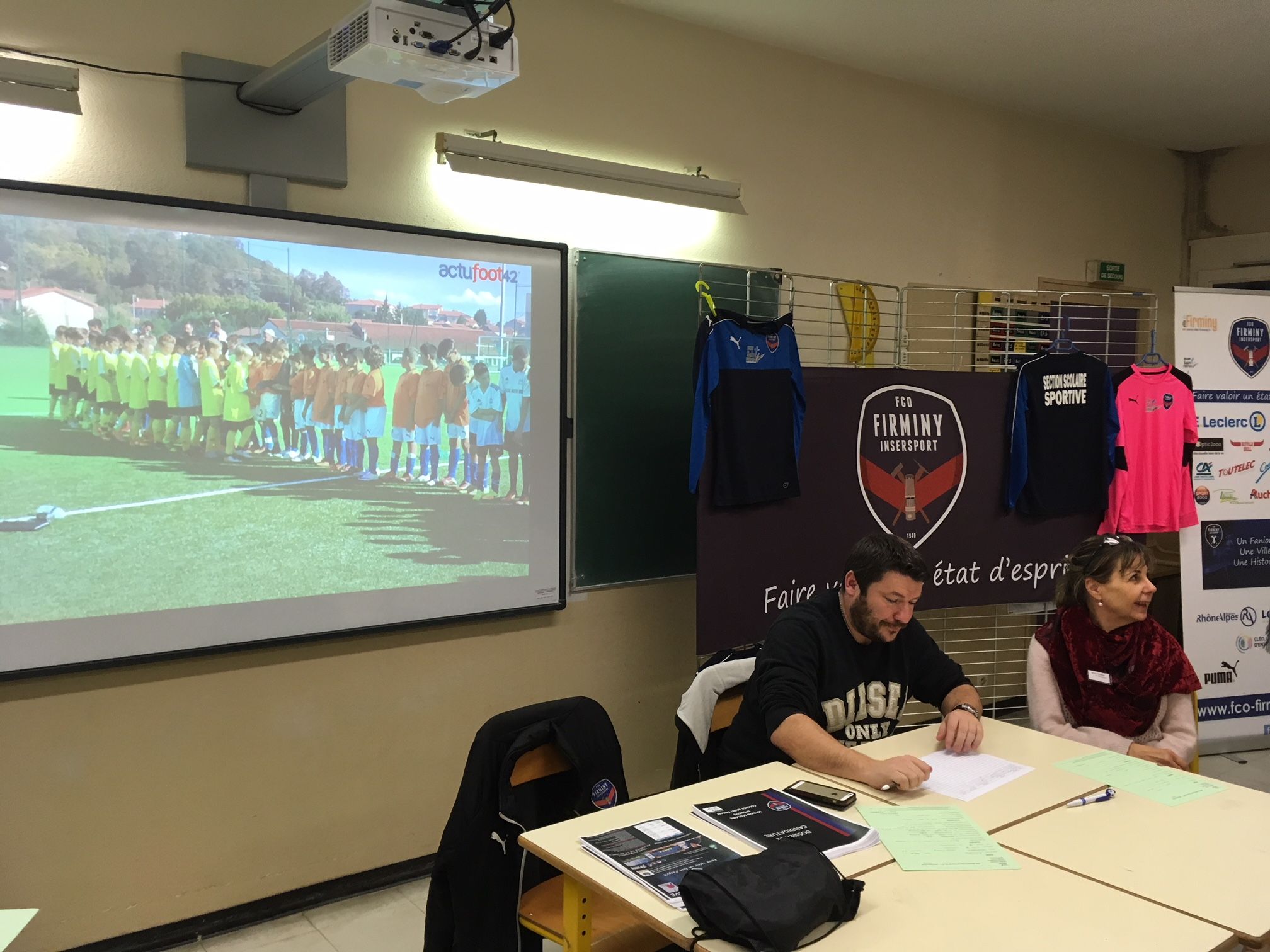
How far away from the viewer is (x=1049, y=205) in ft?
17.9

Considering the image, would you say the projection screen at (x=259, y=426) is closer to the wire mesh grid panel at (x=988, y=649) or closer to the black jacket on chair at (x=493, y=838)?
the black jacket on chair at (x=493, y=838)

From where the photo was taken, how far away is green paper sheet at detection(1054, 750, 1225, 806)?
90.4 inches

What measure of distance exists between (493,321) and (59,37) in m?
1.50

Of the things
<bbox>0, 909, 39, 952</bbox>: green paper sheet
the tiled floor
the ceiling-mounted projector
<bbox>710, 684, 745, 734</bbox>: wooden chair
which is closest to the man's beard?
<bbox>710, 684, 745, 734</bbox>: wooden chair

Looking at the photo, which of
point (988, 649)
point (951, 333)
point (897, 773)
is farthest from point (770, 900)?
point (951, 333)

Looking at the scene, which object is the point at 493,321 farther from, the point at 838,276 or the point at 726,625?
the point at 838,276

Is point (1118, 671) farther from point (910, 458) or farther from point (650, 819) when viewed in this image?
point (650, 819)

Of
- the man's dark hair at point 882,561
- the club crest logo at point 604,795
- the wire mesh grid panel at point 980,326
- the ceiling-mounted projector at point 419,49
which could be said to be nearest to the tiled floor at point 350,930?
the club crest logo at point 604,795

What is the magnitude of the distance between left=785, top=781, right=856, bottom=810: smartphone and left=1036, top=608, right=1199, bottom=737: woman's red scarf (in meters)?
1.12

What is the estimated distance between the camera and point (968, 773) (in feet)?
7.86

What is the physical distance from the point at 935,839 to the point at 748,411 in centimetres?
195

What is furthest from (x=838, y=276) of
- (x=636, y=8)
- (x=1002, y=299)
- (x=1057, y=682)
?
(x=1057, y=682)

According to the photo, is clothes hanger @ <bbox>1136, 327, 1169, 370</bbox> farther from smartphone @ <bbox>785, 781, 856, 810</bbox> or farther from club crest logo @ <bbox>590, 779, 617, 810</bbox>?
club crest logo @ <bbox>590, 779, 617, 810</bbox>

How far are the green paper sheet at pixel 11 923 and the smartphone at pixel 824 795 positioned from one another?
145 centimetres
